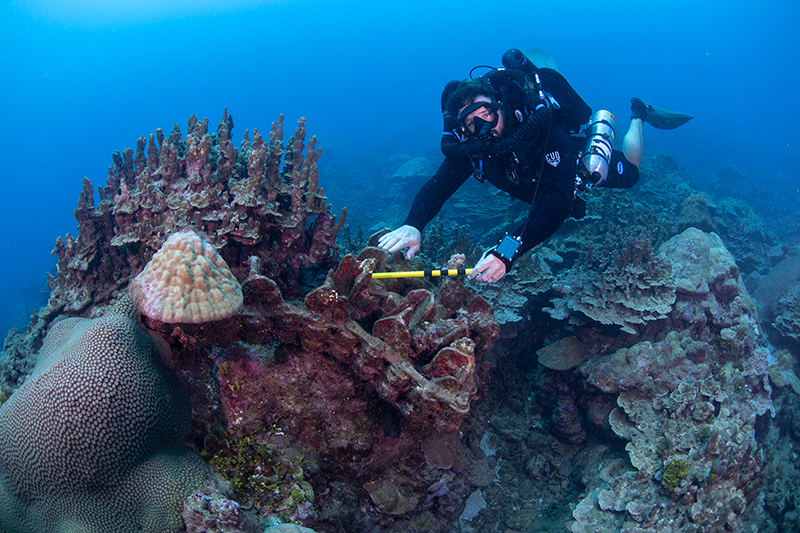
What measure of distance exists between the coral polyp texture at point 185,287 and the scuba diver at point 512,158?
162 centimetres

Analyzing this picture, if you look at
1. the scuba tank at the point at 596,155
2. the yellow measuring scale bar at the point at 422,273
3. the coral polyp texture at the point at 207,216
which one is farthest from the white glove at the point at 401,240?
the scuba tank at the point at 596,155

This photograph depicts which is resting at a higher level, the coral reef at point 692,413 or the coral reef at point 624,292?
the coral reef at point 624,292

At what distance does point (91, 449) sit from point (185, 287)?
3.12 ft

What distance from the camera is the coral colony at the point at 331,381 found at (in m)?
1.96

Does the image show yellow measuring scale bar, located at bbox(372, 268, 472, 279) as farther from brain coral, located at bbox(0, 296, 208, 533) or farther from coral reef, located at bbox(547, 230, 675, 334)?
coral reef, located at bbox(547, 230, 675, 334)

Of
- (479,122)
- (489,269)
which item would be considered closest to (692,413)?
(489,269)

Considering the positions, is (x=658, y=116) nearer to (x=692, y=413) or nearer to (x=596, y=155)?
(x=596, y=155)

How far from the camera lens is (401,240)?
137 inches

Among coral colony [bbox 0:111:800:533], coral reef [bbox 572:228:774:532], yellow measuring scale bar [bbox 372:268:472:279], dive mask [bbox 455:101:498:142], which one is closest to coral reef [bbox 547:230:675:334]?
coral colony [bbox 0:111:800:533]

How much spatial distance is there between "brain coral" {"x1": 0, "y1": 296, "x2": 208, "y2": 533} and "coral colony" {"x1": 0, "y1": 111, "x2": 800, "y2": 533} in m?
0.01

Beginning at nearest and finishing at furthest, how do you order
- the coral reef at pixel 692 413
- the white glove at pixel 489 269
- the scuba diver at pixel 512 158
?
the white glove at pixel 489 269 < the coral reef at pixel 692 413 < the scuba diver at pixel 512 158

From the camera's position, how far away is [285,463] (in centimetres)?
255

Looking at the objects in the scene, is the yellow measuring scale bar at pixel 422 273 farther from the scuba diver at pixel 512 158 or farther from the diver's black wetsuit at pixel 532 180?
the diver's black wetsuit at pixel 532 180

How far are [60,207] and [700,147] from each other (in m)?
93.8
